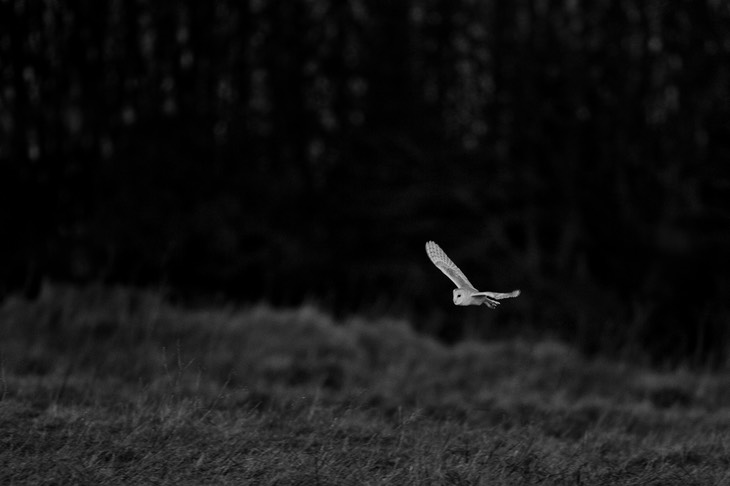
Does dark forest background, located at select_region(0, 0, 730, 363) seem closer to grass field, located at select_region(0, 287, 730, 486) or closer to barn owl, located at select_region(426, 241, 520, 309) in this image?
grass field, located at select_region(0, 287, 730, 486)

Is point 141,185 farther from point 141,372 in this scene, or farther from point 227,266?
point 141,372

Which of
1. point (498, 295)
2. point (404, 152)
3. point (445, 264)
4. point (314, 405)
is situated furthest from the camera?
point (404, 152)

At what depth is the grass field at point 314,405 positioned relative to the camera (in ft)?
14.7

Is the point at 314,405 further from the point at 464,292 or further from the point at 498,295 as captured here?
the point at 498,295

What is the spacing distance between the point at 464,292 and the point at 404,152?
34.1ft

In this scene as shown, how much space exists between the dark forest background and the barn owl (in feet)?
22.1

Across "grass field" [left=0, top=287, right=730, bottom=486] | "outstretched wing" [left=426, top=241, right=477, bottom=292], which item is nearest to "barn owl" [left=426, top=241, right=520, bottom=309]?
"outstretched wing" [left=426, top=241, right=477, bottom=292]

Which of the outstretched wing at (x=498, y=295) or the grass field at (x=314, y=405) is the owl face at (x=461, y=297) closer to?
the outstretched wing at (x=498, y=295)

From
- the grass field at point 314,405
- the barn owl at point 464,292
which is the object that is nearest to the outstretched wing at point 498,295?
the barn owl at point 464,292

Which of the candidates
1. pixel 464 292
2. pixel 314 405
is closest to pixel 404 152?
pixel 314 405

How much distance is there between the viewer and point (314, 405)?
540 centimetres

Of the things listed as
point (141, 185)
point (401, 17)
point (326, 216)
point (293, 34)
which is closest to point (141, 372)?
point (141, 185)

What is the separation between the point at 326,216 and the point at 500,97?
3276 millimetres

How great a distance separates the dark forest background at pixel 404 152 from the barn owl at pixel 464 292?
6.74 m
